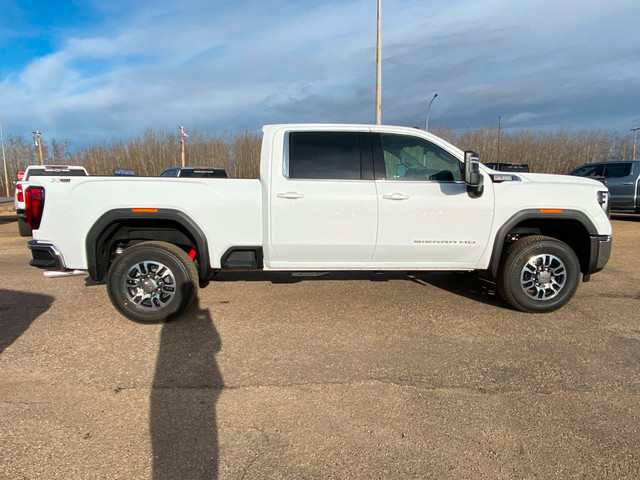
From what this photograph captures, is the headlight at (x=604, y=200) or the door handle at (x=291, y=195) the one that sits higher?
the door handle at (x=291, y=195)

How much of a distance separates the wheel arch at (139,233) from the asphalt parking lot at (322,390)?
2.11 ft

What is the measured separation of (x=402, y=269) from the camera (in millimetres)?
4570

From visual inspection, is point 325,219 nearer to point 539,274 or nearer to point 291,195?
point 291,195

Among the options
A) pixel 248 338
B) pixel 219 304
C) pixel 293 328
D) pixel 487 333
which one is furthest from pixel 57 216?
pixel 487 333

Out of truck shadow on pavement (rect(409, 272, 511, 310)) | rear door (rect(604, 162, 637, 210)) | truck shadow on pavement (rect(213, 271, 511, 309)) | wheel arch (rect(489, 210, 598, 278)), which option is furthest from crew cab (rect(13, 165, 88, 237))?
rear door (rect(604, 162, 637, 210))

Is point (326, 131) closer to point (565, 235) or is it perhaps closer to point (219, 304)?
point (219, 304)

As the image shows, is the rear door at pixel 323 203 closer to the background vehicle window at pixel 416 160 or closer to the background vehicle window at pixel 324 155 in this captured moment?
the background vehicle window at pixel 324 155

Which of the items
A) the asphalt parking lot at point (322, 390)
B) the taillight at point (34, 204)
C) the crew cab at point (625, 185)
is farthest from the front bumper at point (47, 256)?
the crew cab at point (625, 185)

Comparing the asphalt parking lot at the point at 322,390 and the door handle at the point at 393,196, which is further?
the door handle at the point at 393,196

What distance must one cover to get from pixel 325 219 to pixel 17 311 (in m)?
3.75

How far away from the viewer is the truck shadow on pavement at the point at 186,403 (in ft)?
7.61

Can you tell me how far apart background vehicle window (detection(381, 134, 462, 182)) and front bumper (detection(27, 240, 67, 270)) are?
3537 millimetres

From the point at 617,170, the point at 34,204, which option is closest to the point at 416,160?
the point at 34,204

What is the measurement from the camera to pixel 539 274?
4.52 m
